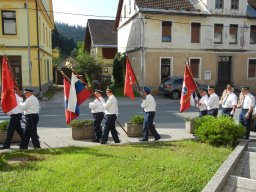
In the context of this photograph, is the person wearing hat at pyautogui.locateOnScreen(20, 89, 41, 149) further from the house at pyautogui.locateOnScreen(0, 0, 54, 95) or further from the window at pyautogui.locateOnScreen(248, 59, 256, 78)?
the window at pyautogui.locateOnScreen(248, 59, 256, 78)

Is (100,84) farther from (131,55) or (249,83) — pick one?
(249,83)

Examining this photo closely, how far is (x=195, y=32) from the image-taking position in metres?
26.0

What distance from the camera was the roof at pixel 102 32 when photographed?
125 ft

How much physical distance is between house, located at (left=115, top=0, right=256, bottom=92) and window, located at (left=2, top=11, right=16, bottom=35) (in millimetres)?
9740

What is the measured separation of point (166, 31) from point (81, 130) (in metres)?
17.3

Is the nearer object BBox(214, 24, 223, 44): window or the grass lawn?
the grass lawn

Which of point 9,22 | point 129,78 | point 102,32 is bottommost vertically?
point 129,78

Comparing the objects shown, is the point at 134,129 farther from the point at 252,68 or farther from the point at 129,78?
the point at 252,68

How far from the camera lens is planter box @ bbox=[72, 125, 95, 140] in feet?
32.7

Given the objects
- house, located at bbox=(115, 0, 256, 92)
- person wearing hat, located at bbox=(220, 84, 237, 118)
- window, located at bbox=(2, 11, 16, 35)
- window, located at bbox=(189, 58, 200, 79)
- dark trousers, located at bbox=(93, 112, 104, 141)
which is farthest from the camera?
window, located at bbox=(189, 58, 200, 79)

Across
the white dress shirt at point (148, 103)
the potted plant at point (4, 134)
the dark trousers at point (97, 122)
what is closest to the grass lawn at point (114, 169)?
the dark trousers at point (97, 122)

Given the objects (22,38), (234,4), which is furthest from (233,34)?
(22,38)

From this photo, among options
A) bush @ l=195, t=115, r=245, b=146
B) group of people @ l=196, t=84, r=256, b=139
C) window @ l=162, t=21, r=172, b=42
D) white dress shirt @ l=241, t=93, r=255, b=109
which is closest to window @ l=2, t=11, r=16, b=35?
window @ l=162, t=21, r=172, b=42

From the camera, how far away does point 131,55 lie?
95.6ft
